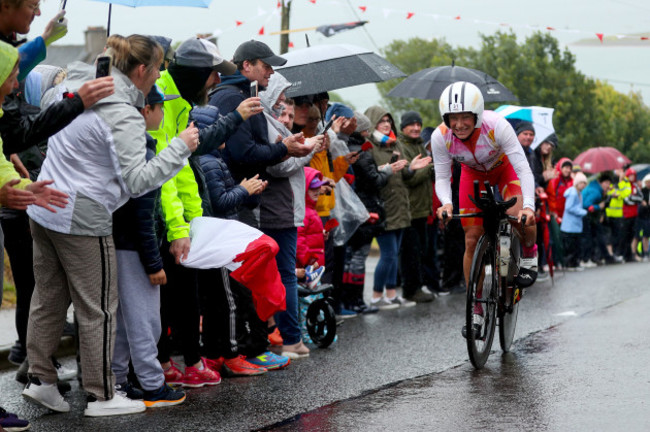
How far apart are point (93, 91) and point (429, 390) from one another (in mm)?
2807

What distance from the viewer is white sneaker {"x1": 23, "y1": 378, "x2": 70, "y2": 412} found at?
19.1 feet

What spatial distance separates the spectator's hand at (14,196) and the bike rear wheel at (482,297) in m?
3.25

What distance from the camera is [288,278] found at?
25.6 ft

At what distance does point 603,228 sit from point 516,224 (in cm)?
1614

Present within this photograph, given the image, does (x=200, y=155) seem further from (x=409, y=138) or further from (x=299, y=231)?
(x=409, y=138)

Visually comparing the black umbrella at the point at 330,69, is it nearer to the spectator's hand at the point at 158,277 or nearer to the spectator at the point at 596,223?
the spectator's hand at the point at 158,277

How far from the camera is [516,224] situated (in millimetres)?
7883

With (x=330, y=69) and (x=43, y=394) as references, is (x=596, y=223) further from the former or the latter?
(x=43, y=394)

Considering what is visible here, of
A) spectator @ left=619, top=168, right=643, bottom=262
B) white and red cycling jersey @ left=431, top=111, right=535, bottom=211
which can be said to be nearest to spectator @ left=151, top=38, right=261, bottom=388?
white and red cycling jersey @ left=431, top=111, right=535, bottom=211

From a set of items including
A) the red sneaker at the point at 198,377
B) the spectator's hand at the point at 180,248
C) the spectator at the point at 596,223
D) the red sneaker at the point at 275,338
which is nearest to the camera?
the spectator's hand at the point at 180,248

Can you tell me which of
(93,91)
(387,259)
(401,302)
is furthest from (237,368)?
(401,302)

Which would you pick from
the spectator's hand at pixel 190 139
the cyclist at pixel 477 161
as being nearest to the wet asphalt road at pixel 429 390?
the cyclist at pixel 477 161

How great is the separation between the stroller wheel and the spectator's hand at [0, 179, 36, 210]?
12.6 feet

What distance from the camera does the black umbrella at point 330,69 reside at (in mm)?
8904
